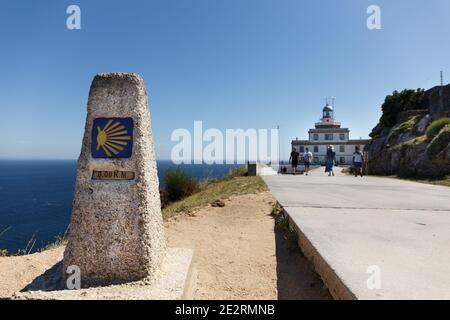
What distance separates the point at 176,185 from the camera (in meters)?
13.0

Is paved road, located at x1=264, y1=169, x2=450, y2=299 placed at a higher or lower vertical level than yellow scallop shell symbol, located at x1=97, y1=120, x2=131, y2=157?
lower

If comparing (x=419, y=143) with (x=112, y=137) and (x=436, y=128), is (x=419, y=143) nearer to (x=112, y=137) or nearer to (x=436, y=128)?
(x=436, y=128)

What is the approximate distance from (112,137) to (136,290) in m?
1.63

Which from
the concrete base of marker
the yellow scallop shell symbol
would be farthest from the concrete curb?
the yellow scallop shell symbol

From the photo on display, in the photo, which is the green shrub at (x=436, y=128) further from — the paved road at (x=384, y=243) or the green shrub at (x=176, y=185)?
the green shrub at (x=176, y=185)

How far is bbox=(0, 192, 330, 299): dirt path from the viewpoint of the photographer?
349 cm

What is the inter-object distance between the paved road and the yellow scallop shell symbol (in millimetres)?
2538

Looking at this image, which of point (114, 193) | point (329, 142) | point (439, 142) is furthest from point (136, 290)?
point (329, 142)

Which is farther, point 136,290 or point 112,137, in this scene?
point 112,137

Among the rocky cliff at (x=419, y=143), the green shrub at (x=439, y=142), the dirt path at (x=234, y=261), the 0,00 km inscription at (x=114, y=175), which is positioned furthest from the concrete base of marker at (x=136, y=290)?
the green shrub at (x=439, y=142)

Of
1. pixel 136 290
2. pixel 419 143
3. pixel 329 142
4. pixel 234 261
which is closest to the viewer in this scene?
pixel 136 290

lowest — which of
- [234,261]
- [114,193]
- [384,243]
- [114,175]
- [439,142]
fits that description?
[234,261]

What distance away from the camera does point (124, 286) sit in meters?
3.01

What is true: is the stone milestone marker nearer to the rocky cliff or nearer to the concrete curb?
the concrete curb
